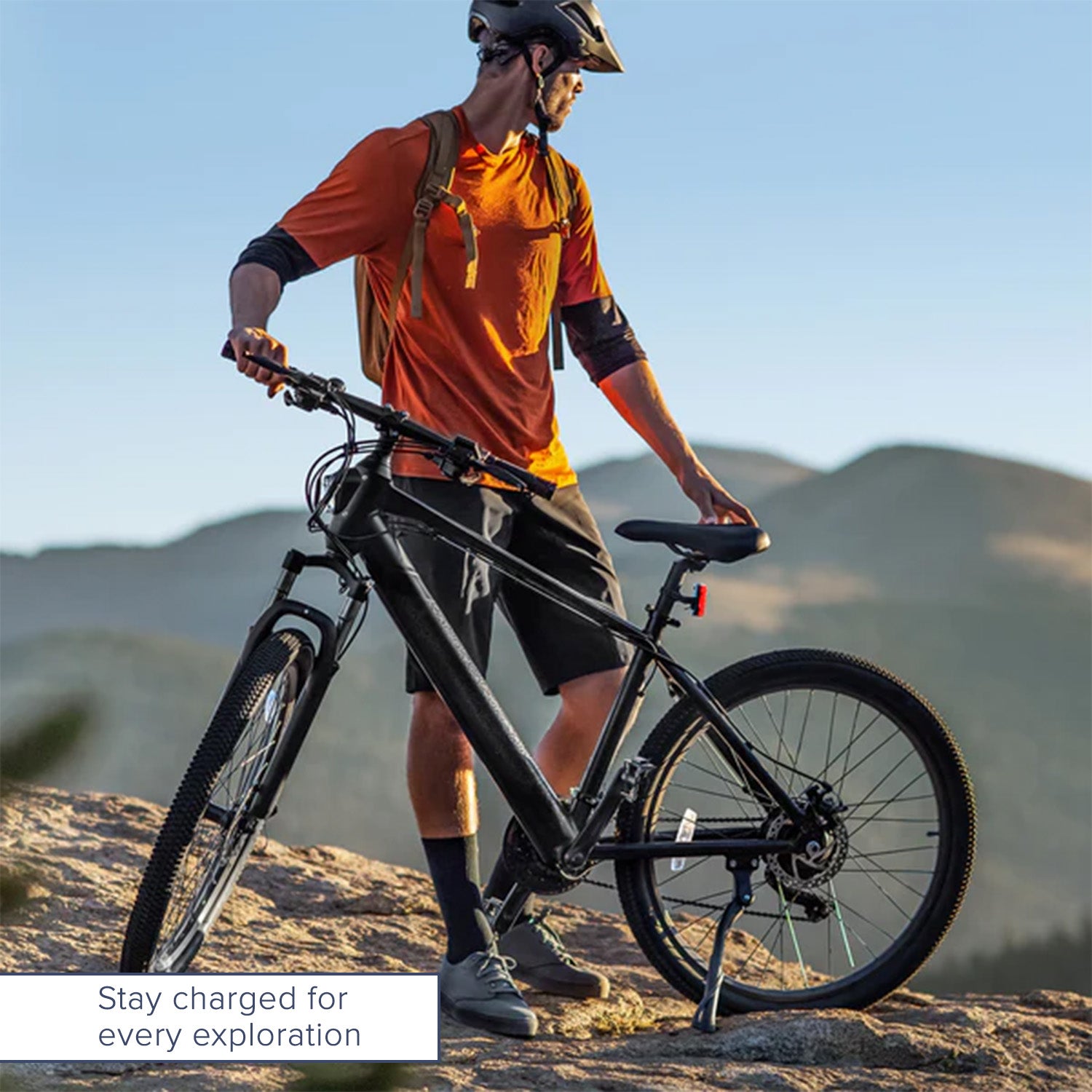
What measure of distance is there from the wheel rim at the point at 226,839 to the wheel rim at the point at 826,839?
83 centimetres

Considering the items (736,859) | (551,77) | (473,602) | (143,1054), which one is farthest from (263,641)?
(551,77)

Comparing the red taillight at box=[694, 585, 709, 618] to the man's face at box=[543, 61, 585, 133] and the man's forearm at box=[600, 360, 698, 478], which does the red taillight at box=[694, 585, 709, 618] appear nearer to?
the man's forearm at box=[600, 360, 698, 478]

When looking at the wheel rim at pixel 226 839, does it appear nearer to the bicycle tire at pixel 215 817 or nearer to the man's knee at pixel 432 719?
the bicycle tire at pixel 215 817

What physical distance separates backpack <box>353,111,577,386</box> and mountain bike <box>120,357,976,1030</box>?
10.9 inches

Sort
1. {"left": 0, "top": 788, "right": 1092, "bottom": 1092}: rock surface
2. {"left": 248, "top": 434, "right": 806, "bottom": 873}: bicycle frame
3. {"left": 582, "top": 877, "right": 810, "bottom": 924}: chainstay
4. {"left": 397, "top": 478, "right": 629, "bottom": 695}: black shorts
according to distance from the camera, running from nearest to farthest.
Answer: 1. {"left": 0, "top": 788, "right": 1092, "bottom": 1092}: rock surface
2. {"left": 248, "top": 434, "right": 806, "bottom": 873}: bicycle frame
3. {"left": 397, "top": 478, "right": 629, "bottom": 695}: black shorts
4. {"left": 582, "top": 877, "right": 810, "bottom": 924}: chainstay

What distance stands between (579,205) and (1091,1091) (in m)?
2.10

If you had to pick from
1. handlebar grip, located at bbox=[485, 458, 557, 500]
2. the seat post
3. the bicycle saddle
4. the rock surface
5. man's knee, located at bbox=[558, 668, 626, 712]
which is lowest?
the rock surface

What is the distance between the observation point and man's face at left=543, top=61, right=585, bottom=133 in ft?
11.6

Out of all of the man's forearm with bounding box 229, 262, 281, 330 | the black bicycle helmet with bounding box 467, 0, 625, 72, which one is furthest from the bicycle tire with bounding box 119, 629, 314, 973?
the black bicycle helmet with bounding box 467, 0, 625, 72

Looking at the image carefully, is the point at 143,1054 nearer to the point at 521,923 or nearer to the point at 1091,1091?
the point at 521,923

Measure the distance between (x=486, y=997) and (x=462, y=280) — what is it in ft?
4.70

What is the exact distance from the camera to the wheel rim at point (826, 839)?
346cm

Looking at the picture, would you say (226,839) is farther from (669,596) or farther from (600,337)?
(600,337)

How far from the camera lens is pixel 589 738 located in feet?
11.7
